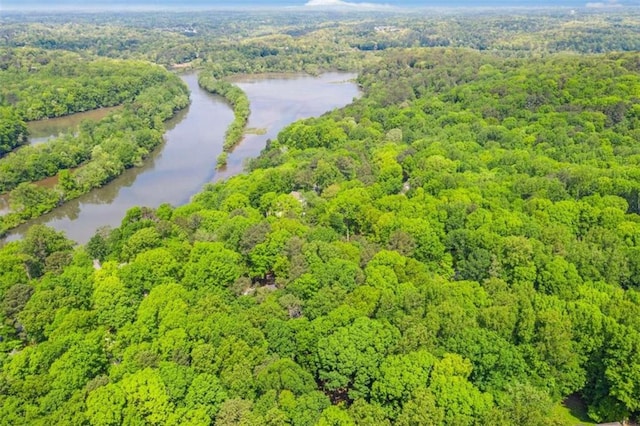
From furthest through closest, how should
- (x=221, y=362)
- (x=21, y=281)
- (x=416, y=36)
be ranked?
(x=416, y=36) → (x=21, y=281) → (x=221, y=362)

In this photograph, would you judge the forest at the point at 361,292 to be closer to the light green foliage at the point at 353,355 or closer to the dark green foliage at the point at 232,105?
the light green foliage at the point at 353,355

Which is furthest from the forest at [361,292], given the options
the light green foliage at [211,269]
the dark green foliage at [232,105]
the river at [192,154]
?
the dark green foliage at [232,105]

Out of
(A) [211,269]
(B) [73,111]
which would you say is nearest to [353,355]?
(A) [211,269]

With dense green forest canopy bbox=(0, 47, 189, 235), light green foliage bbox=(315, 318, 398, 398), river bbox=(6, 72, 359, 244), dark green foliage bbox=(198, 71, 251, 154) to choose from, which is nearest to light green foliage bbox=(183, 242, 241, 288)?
light green foliage bbox=(315, 318, 398, 398)

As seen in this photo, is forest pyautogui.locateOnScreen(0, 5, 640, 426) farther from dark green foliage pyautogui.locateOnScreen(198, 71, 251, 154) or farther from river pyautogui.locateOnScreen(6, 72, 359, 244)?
dark green foliage pyautogui.locateOnScreen(198, 71, 251, 154)

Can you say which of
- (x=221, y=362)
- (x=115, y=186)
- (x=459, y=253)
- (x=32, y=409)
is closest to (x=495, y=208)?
(x=459, y=253)

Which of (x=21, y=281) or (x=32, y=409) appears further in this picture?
(x=21, y=281)

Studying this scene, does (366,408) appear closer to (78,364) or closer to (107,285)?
(78,364)

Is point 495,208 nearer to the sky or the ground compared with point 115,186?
nearer to the sky
